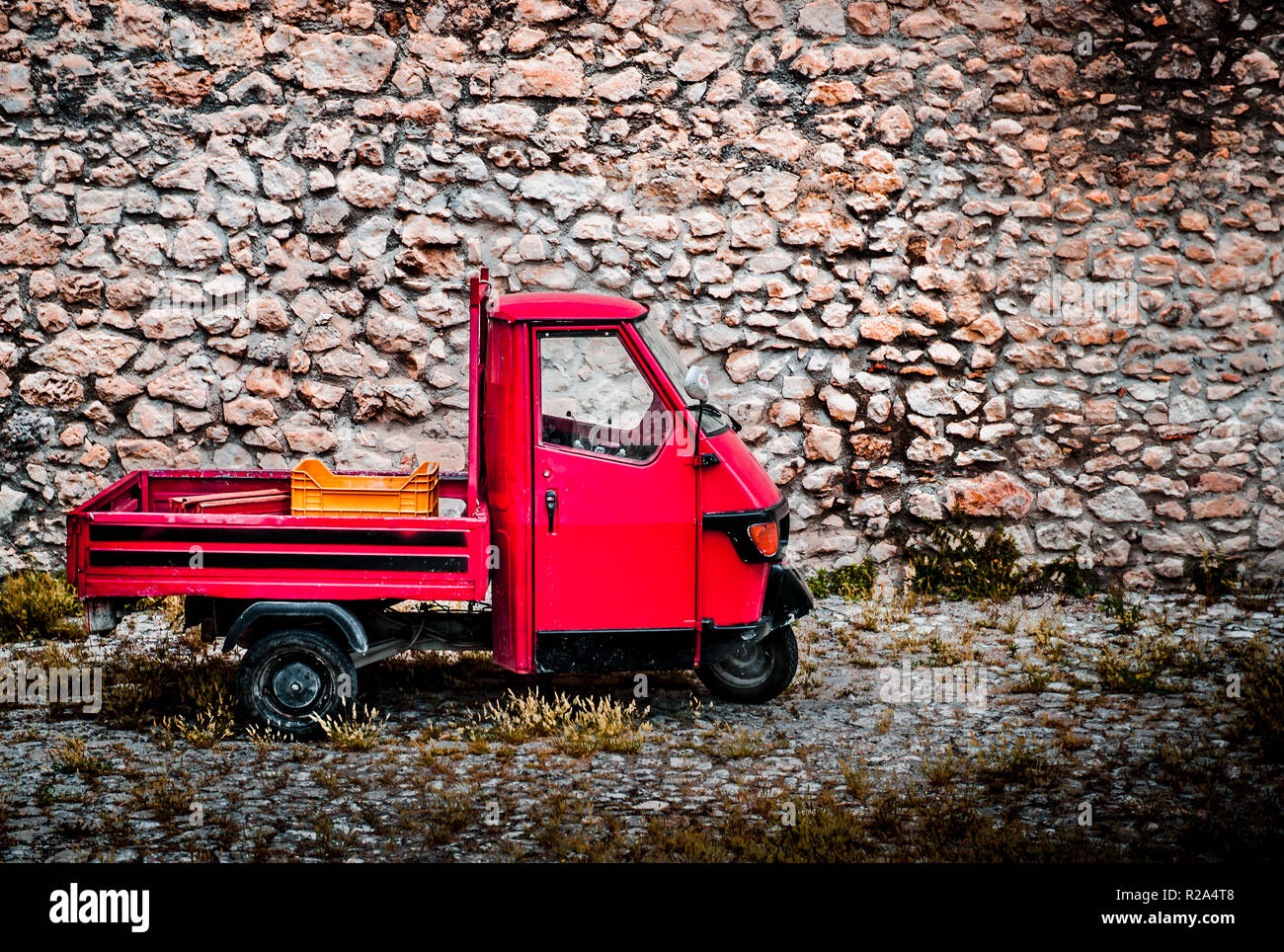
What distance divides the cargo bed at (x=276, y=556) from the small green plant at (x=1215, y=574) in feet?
15.8

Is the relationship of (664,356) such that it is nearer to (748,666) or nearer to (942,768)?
(748,666)

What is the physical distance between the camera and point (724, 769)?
5328 mm

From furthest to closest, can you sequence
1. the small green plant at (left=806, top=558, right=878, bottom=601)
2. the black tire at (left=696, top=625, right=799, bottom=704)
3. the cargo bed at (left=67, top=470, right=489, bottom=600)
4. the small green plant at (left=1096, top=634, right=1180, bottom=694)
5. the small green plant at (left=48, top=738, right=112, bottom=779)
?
the small green plant at (left=806, top=558, right=878, bottom=601), the small green plant at (left=1096, top=634, right=1180, bottom=694), the black tire at (left=696, top=625, right=799, bottom=704), the cargo bed at (left=67, top=470, right=489, bottom=600), the small green plant at (left=48, top=738, right=112, bottom=779)

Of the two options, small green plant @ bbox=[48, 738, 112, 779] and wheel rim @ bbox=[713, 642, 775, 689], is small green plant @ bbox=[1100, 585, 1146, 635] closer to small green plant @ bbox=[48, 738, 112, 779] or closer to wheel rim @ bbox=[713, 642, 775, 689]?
wheel rim @ bbox=[713, 642, 775, 689]

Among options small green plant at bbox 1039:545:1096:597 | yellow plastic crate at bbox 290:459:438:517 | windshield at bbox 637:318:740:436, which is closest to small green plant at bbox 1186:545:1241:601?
small green plant at bbox 1039:545:1096:597

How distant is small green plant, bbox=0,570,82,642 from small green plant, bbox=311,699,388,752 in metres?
2.32

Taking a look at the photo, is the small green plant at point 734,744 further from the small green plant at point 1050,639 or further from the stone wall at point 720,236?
the stone wall at point 720,236

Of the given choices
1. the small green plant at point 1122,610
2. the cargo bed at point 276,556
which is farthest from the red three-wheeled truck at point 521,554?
the small green plant at point 1122,610

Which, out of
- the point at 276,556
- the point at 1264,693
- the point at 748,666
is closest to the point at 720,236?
the point at 748,666

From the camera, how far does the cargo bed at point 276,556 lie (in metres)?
5.36

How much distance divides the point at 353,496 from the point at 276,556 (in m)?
0.50

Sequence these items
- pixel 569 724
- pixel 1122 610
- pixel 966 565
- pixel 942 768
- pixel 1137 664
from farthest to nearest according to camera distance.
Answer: pixel 966 565 → pixel 1122 610 → pixel 1137 664 → pixel 569 724 → pixel 942 768

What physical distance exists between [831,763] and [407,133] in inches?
174

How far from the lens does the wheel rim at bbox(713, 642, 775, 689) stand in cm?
Result: 616
